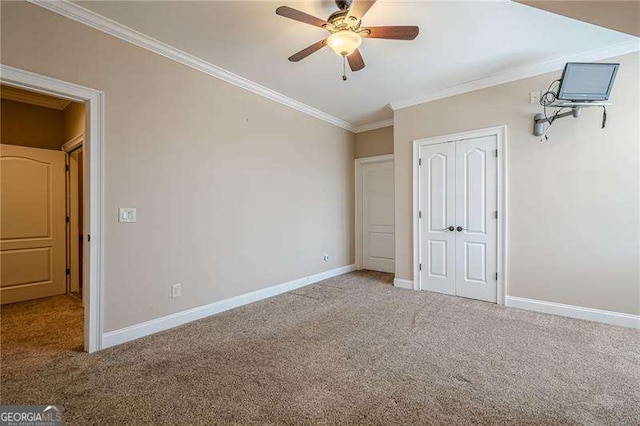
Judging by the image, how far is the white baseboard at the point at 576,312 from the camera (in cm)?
285

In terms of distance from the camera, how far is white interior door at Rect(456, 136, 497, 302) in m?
3.59

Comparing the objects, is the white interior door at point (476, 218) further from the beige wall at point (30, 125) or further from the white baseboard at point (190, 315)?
the beige wall at point (30, 125)

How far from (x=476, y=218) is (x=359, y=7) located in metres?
2.87

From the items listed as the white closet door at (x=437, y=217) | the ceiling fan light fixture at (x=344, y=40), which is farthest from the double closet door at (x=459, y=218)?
the ceiling fan light fixture at (x=344, y=40)

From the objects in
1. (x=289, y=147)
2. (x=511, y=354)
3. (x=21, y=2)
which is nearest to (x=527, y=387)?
(x=511, y=354)

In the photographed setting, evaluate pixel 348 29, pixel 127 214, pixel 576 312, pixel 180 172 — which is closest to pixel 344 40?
pixel 348 29

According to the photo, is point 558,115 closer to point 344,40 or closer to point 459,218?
Answer: point 459,218

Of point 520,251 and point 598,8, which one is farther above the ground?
point 598,8

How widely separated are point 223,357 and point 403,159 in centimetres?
345

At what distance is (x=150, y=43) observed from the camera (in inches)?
106

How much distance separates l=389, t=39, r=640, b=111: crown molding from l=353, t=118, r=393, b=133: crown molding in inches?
35.8

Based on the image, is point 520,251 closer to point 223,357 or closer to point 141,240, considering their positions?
point 223,357

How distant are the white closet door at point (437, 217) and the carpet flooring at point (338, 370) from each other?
80cm

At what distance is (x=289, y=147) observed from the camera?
14.0 ft
